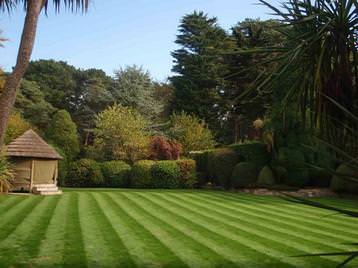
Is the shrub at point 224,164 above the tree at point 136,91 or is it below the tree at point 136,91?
below

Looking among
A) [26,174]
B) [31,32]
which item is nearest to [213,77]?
[26,174]

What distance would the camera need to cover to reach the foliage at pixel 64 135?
31.3 metres

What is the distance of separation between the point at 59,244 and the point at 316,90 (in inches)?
211

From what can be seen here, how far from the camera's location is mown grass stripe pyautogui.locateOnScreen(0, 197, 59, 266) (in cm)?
674

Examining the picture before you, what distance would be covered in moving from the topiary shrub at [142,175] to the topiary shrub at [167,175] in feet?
1.35

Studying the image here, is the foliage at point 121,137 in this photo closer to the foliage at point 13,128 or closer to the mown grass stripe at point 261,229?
the foliage at point 13,128

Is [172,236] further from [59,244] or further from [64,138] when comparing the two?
[64,138]

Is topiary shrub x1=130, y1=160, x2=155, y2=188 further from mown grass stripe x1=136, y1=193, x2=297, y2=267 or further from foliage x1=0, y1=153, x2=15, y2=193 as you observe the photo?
mown grass stripe x1=136, y1=193, x2=297, y2=267

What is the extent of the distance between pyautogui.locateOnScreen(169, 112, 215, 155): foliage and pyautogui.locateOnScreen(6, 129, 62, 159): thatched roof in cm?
1535

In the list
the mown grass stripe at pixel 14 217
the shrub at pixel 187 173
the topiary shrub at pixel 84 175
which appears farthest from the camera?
the topiary shrub at pixel 84 175

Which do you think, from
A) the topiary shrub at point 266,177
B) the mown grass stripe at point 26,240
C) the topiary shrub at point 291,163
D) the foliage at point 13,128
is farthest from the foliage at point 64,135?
the mown grass stripe at point 26,240

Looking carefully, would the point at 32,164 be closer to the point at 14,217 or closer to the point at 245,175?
the point at 14,217

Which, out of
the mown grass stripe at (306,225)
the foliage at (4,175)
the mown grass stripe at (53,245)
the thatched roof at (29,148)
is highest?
the thatched roof at (29,148)

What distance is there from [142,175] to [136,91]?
47.3 ft
